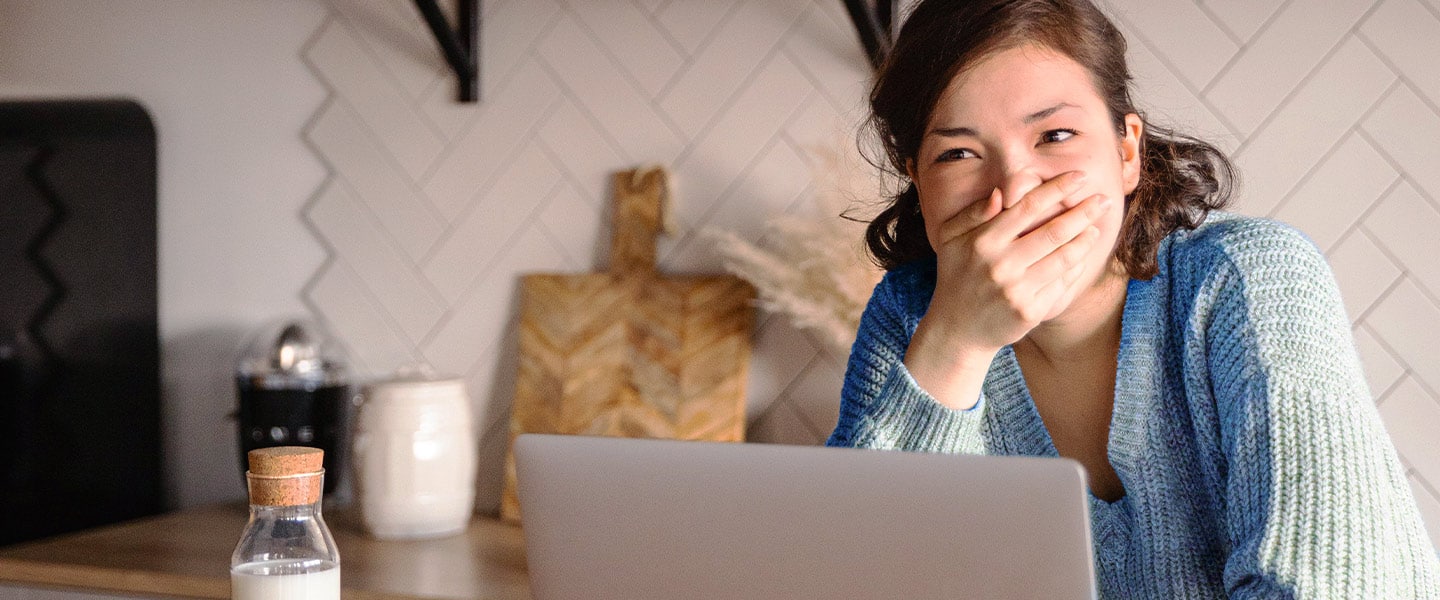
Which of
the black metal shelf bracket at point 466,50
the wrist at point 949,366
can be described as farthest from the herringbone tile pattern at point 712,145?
the wrist at point 949,366

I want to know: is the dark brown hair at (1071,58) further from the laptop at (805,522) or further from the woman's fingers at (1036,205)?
the laptop at (805,522)

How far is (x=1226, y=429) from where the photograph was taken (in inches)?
32.1

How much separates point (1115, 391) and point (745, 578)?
19.5 inches

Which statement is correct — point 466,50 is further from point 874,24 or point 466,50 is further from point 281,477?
point 281,477

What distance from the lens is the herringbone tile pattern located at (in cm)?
135

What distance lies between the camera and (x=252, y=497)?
0.65m

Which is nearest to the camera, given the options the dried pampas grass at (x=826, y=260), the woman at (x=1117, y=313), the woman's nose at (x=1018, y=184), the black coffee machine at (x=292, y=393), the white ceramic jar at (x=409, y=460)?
the woman at (x=1117, y=313)

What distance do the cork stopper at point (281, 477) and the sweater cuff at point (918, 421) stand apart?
0.42 m

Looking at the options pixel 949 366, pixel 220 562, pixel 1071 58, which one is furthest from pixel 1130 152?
pixel 220 562

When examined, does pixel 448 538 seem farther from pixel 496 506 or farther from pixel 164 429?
pixel 164 429

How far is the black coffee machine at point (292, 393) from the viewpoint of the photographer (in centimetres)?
169

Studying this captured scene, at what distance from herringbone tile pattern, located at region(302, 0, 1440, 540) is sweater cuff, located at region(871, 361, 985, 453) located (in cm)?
70

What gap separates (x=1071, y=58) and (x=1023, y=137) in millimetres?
86

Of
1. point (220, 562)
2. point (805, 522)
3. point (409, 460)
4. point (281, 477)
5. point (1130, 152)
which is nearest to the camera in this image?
point (805, 522)
